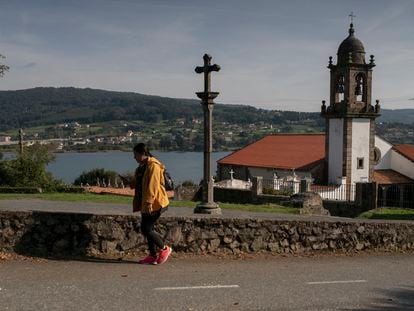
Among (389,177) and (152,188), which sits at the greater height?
(152,188)

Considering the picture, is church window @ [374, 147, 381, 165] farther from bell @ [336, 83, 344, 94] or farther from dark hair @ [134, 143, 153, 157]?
dark hair @ [134, 143, 153, 157]

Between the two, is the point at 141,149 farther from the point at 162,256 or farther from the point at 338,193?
the point at 338,193

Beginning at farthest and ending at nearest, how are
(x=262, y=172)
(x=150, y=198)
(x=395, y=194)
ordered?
(x=262, y=172) → (x=395, y=194) → (x=150, y=198)

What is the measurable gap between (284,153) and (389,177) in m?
8.80

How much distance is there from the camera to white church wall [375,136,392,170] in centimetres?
4119

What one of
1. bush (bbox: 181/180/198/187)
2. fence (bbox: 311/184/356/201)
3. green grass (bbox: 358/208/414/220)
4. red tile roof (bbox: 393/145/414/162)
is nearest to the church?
red tile roof (bbox: 393/145/414/162)

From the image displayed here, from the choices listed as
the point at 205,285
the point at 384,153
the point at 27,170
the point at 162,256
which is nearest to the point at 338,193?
the point at 384,153

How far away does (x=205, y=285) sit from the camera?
6383mm

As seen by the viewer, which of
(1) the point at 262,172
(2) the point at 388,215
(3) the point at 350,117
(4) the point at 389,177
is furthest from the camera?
(1) the point at 262,172

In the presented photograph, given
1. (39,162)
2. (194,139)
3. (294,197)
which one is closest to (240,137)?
(194,139)

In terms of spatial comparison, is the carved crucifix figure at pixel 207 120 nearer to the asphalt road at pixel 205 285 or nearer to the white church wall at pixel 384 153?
the asphalt road at pixel 205 285

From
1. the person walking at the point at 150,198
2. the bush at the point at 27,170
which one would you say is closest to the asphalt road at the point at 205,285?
the person walking at the point at 150,198

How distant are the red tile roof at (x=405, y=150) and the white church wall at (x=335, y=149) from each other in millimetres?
5792

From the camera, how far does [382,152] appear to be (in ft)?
135
